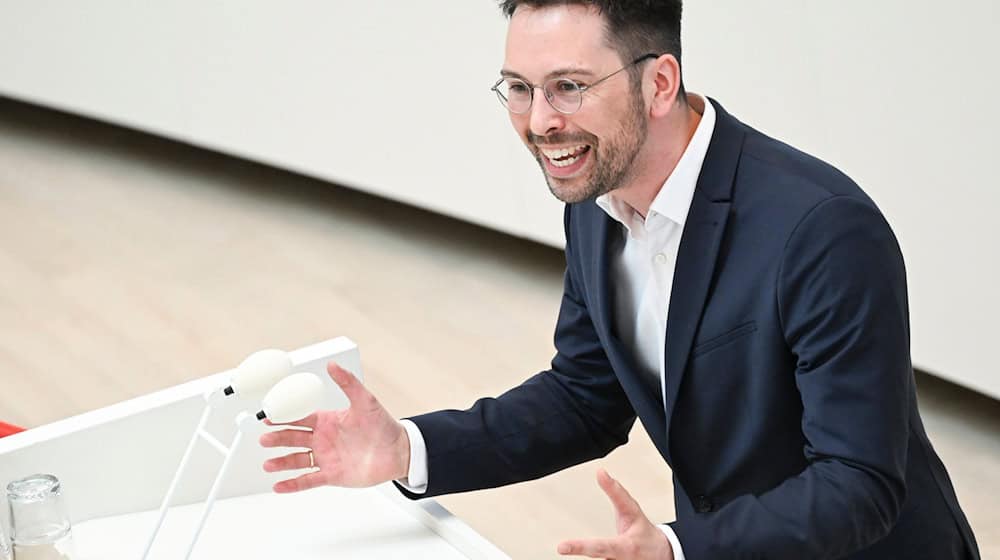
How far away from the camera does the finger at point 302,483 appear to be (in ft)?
4.99

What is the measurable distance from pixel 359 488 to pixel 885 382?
0.57 meters

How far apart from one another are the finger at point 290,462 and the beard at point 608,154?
377 millimetres

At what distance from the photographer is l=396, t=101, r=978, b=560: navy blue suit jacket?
1.37 metres

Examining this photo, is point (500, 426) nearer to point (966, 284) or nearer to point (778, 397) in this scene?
point (778, 397)

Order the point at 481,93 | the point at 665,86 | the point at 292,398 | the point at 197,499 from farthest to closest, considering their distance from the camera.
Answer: the point at 481,93 < the point at 197,499 < the point at 665,86 < the point at 292,398

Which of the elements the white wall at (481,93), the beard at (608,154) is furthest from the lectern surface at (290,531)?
the white wall at (481,93)

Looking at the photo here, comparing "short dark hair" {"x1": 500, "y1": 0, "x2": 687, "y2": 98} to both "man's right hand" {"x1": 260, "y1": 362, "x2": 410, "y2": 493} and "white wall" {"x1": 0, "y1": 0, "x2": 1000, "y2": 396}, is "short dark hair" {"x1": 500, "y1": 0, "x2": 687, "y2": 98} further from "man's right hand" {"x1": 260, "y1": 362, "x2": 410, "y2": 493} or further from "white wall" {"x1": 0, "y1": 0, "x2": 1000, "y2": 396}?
"white wall" {"x1": 0, "y1": 0, "x2": 1000, "y2": 396}

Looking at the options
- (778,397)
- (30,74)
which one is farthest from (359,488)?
(30,74)

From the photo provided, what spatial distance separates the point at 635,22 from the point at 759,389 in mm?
370

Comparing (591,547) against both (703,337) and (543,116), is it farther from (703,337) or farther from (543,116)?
(543,116)

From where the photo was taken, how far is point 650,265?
1.56 meters

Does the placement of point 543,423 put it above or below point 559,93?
below

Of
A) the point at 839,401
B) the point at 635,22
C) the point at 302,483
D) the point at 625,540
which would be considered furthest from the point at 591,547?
the point at 635,22

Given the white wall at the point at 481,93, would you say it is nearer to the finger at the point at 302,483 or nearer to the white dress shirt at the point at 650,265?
the white dress shirt at the point at 650,265
